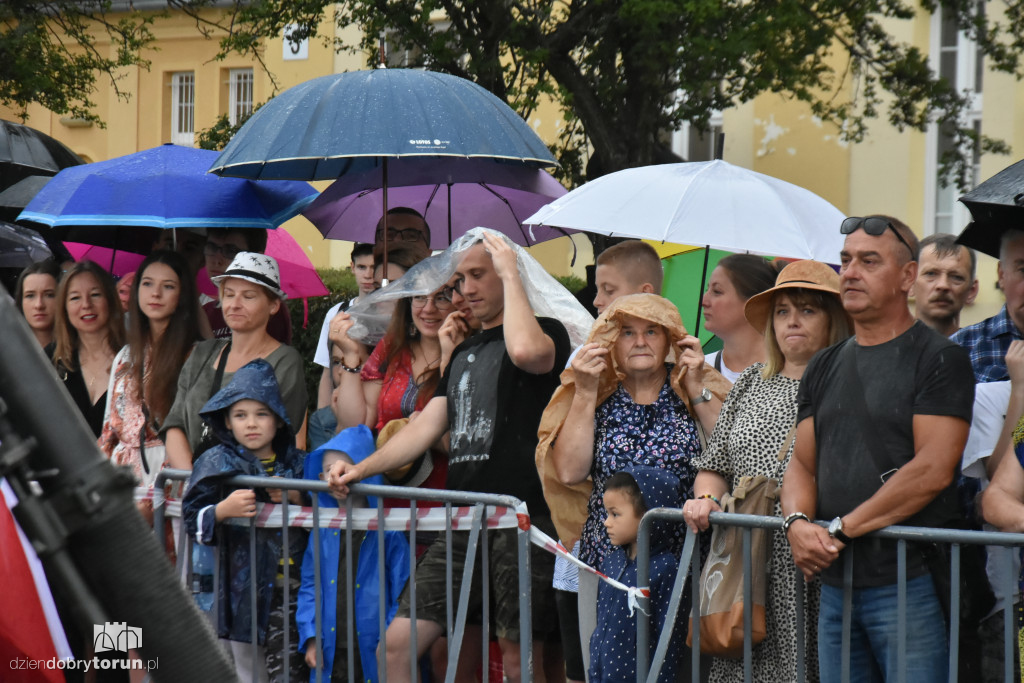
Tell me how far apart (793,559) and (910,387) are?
27.6 inches

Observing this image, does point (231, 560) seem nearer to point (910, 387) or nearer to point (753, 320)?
point (753, 320)

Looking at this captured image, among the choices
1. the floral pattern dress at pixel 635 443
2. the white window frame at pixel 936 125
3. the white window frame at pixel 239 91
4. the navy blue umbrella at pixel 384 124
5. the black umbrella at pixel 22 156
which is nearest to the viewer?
the floral pattern dress at pixel 635 443

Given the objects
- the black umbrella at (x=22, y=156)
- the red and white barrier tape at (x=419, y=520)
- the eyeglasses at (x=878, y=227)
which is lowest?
the red and white barrier tape at (x=419, y=520)

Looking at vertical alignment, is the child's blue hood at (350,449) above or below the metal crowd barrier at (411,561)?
above

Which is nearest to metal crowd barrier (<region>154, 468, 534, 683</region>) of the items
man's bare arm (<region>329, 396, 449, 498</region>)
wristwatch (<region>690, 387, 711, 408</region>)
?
man's bare arm (<region>329, 396, 449, 498</region>)

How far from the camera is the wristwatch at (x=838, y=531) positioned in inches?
149

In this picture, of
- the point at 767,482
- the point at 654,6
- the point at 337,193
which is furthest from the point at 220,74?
the point at 767,482

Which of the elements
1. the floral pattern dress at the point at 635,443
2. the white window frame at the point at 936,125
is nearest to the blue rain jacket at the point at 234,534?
the floral pattern dress at the point at 635,443

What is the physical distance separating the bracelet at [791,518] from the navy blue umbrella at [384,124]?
2.13 m

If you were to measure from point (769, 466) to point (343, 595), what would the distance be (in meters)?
1.69

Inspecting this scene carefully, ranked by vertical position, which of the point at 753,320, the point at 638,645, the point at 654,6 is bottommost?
the point at 638,645

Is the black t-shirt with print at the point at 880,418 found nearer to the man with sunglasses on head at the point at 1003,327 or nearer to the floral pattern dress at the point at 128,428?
the man with sunglasses on head at the point at 1003,327

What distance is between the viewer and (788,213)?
5.55m

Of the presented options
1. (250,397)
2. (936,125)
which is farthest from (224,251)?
(936,125)
